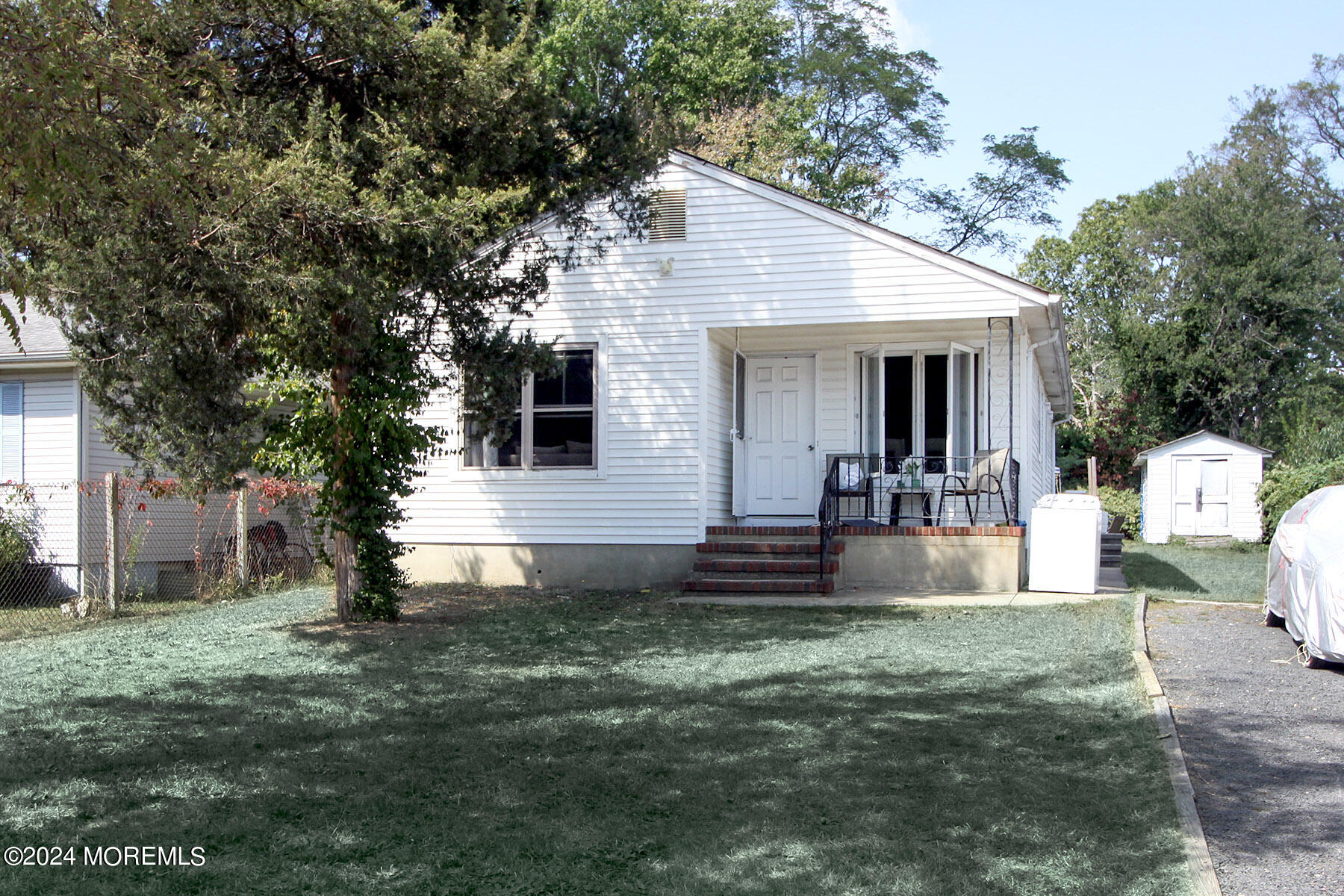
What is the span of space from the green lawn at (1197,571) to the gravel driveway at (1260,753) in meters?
4.10

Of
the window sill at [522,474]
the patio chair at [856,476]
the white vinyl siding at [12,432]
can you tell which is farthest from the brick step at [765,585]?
the white vinyl siding at [12,432]

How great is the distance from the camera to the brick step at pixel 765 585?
483 inches

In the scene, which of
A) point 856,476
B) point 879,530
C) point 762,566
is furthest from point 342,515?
point 856,476

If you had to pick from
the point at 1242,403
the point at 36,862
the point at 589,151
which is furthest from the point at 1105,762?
the point at 1242,403

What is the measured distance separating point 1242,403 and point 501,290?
2951cm

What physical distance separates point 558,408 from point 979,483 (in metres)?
5.15

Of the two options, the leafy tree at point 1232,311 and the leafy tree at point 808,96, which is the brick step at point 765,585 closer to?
the leafy tree at point 808,96

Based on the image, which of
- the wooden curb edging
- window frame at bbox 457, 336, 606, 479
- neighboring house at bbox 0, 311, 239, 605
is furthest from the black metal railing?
neighboring house at bbox 0, 311, 239, 605

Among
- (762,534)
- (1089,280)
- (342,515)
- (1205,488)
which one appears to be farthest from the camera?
(1089,280)

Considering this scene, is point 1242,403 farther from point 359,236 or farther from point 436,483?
point 359,236

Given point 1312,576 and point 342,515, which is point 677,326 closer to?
point 342,515

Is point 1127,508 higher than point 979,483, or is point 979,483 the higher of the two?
point 979,483

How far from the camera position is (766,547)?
512 inches

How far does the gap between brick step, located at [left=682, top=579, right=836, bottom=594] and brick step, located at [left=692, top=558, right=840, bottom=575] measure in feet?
0.56
